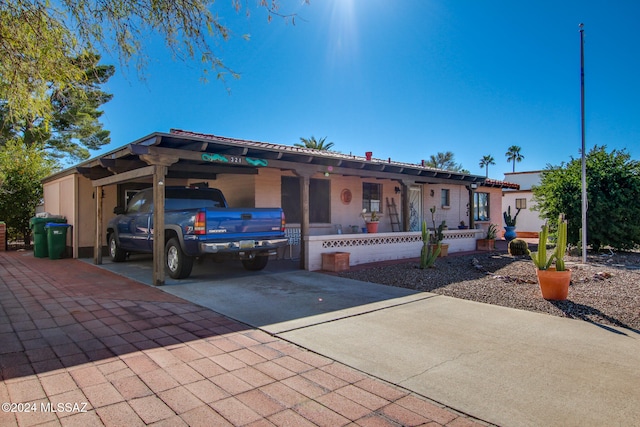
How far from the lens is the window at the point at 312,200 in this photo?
40.7 feet

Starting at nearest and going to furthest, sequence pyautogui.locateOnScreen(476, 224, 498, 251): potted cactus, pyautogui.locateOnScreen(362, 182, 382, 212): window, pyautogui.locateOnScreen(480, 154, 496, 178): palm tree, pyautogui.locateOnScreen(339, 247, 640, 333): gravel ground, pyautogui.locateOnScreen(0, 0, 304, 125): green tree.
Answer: pyautogui.locateOnScreen(0, 0, 304, 125): green tree → pyautogui.locateOnScreen(339, 247, 640, 333): gravel ground → pyautogui.locateOnScreen(362, 182, 382, 212): window → pyautogui.locateOnScreen(476, 224, 498, 251): potted cactus → pyautogui.locateOnScreen(480, 154, 496, 178): palm tree

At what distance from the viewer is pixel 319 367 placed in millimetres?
3641

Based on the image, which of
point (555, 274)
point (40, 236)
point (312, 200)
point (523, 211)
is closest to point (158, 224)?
point (312, 200)

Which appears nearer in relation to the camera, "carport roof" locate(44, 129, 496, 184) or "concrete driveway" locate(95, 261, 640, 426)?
"concrete driveway" locate(95, 261, 640, 426)

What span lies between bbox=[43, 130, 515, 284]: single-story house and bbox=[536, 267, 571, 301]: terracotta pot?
487cm

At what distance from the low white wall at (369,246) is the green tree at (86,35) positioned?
5098 millimetres

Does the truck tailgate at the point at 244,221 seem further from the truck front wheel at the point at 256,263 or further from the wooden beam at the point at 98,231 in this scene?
the wooden beam at the point at 98,231

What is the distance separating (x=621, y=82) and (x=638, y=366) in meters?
11.6

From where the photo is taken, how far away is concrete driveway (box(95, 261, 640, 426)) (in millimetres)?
2955

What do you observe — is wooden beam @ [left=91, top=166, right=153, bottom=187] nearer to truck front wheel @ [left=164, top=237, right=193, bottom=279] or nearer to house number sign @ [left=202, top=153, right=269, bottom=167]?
house number sign @ [left=202, top=153, right=269, bottom=167]

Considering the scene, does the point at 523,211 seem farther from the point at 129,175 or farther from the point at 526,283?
the point at 129,175

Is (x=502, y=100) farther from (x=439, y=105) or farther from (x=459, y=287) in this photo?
(x=459, y=287)

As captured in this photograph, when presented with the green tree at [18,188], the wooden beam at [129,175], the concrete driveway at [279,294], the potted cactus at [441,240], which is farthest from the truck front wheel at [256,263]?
the green tree at [18,188]

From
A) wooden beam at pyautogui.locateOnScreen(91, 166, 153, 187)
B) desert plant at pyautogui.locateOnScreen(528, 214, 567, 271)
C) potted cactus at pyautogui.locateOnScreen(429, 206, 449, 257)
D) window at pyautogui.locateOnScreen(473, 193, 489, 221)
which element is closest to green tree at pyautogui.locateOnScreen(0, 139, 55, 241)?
wooden beam at pyautogui.locateOnScreen(91, 166, 153, 187)
